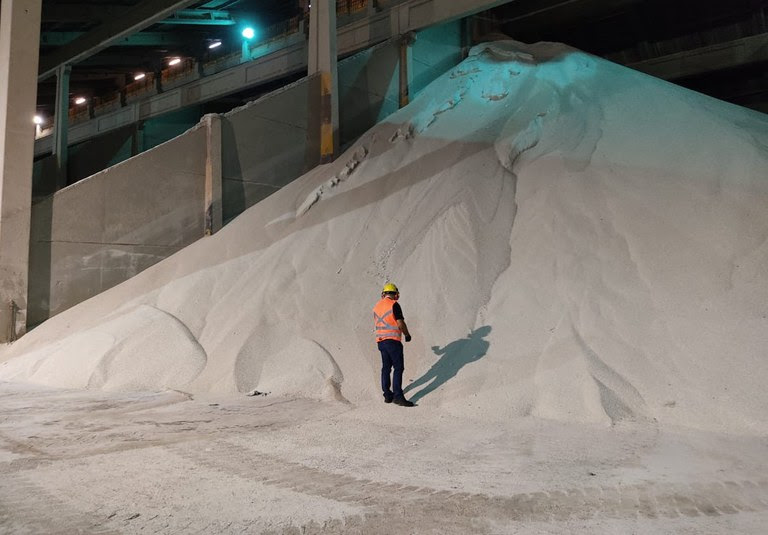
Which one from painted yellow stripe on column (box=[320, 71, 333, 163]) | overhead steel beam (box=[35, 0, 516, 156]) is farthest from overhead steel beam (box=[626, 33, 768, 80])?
painted yellow stripe on column (box=[320, 71, 333, 163])

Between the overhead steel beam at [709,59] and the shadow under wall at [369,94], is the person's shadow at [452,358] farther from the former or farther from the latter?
the overhead steel beam at [709,59]

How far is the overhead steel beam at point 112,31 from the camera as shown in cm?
1394

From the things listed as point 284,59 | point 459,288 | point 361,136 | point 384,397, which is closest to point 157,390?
point 384,397

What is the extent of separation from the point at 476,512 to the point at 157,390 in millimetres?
4179

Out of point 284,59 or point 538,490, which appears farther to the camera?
point 284,59

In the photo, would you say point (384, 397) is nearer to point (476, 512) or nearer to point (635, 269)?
point (476, 512)

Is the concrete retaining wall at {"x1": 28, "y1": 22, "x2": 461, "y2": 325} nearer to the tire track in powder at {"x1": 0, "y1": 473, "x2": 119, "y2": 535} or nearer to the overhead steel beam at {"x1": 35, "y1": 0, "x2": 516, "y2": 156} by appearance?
the overhead steel beam at {"x1": 35, "y1": 0, "x2": 516, "y2": 156}

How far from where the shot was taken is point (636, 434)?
12.9ft

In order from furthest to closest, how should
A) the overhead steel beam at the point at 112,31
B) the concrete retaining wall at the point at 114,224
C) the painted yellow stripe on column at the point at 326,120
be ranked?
the overhead steel beam at the point at 112,31 → the painted yellow stripe on column at the point at 326,120 → the concrete retaining wall at the point at 114,224

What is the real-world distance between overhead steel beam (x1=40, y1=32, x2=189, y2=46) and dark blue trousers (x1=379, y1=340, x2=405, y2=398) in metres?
15.5

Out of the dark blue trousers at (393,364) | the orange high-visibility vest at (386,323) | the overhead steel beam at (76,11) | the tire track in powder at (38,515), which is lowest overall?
the tire track in powder at (38,515)

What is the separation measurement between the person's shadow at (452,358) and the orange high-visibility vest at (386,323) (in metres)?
0.55

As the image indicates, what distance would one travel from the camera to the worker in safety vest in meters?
5.05

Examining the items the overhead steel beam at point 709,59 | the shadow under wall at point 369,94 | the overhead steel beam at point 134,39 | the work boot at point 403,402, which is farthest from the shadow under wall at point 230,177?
the overhead steel beam at point 709,59
